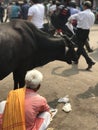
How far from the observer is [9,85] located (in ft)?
31.1

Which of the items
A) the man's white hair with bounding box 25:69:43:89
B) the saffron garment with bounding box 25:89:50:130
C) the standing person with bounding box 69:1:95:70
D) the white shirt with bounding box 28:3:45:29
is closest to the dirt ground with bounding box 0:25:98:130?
the standing person with bounding box 69:1:95:70

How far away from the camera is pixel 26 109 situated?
5324mm

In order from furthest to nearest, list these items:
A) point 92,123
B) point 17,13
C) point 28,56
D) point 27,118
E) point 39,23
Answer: point 17,13 → point 39,23 → point 28,56 → point 92,123 → point 27,118

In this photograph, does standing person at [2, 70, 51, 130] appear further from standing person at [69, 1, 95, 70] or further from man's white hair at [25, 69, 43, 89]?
standing person at [69, 1, 95, 70]

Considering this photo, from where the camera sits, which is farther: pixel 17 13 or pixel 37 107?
pixel 17 13

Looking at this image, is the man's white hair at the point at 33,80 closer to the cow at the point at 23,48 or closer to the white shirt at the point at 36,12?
the cow at the point at 23,48

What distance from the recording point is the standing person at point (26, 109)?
5301 mm

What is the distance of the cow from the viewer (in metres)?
7.59

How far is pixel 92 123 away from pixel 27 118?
2202mm

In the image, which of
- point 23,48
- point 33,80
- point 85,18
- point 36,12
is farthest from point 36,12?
point 33,80

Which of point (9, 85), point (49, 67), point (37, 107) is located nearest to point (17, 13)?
point (49, 67)

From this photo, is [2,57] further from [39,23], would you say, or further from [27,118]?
[39,23]

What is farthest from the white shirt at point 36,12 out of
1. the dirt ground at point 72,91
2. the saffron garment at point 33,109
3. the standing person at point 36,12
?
the saffron garment at point 33,109

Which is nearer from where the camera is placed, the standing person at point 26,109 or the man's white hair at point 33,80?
the standing person at point 26,109
